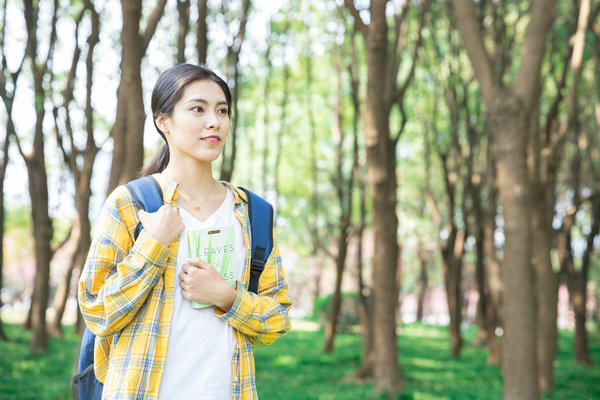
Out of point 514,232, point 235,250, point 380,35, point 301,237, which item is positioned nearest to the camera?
point 235,250

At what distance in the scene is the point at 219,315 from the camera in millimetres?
2252

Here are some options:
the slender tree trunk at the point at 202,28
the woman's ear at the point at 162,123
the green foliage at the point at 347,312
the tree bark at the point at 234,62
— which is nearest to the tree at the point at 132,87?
the slender tree trunk at the point at 202,28

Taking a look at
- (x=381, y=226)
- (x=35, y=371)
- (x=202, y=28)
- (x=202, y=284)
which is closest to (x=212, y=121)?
(x=202, y=284)

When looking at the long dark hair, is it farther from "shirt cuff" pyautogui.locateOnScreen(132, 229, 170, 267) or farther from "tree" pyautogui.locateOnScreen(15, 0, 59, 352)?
"tree" pyautogui.locateOnScreen(15, 0, 59, 352)

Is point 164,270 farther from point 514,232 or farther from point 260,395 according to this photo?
point 260,395

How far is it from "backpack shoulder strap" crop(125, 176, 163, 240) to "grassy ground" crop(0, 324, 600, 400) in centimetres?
634

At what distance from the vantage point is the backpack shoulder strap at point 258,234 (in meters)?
2.44

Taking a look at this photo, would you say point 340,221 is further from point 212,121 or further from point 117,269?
point 117,269

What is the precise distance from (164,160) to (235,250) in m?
0.49

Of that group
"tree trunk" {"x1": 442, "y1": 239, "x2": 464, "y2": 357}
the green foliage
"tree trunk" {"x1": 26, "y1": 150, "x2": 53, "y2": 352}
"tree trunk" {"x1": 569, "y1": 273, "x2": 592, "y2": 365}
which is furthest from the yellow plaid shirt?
the green foliage

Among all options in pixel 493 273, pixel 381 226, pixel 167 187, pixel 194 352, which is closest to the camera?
pixel 194 352

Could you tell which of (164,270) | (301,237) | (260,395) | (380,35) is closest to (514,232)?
(380,35)

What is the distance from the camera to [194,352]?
220 cm

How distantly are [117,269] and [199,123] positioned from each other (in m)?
0.57
